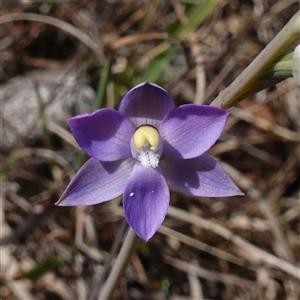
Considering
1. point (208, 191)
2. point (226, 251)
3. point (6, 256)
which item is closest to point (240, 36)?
point (226, 251)

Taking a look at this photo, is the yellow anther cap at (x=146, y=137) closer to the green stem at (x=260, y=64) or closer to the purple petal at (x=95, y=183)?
the purple petal at (x=95, y=183)

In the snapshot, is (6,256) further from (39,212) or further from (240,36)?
(240,36)

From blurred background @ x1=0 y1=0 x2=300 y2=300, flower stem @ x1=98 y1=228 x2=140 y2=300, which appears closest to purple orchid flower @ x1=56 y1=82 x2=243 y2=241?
flower stem @ x1=98 y1=228 x2=140 y2=300

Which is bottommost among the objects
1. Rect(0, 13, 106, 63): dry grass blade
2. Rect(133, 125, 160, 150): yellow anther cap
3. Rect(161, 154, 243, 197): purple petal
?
Rect(0, 13, 106, 63): dry grass blade

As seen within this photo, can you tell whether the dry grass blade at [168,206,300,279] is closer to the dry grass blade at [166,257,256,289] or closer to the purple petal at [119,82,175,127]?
Result: the dry grass blade at [166,257,256,289]

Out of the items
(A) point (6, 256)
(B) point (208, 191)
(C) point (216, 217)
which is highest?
(B) point (208, 191)

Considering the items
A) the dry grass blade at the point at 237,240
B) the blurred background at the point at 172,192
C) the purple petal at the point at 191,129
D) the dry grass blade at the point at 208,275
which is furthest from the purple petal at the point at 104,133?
the dry grass blade at the point at 208,275
